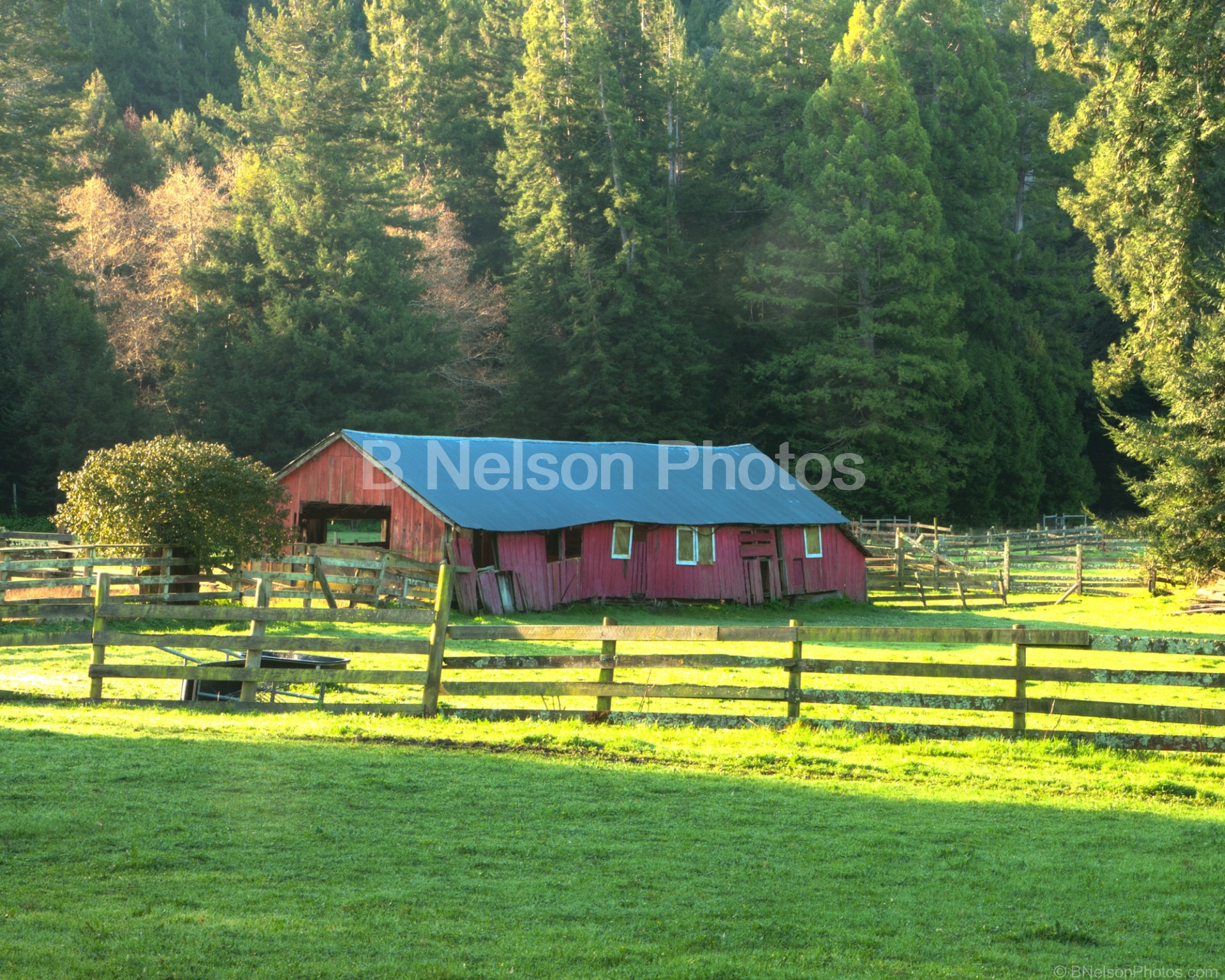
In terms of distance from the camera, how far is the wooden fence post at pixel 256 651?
1248cm

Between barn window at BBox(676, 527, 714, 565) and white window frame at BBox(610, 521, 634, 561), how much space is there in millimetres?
1472

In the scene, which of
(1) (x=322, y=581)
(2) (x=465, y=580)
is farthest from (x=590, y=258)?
(1) (x=322, y=581)

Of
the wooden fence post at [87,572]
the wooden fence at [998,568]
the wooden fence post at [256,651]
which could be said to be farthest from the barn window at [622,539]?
the wooden fence post at [256,651]

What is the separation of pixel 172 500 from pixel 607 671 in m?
16.2

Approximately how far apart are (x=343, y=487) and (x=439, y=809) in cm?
2422

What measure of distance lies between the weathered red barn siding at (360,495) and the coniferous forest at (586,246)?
18.0 m

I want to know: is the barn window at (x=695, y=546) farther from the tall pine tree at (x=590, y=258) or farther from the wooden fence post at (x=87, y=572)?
the tall pine tree at (x=590, y=258)

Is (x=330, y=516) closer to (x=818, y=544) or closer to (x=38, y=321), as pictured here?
(x=818, y=544)

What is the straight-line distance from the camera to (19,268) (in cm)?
4925

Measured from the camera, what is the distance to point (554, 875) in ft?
23.1

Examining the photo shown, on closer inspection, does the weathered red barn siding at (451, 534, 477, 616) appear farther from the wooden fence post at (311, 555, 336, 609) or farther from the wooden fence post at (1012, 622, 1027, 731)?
the wooden fence post at (1012, 622, 1027, 731)

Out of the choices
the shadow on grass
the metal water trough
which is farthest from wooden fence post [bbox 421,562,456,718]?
the shadow on grass

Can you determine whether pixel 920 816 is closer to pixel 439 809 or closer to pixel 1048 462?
pixel 439 809

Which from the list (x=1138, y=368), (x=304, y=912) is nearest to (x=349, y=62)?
(x=1138, y=368)
